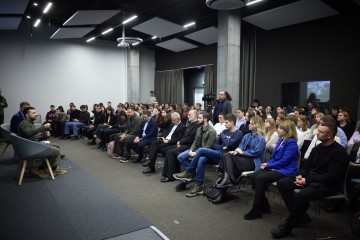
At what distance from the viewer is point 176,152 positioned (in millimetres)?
4594

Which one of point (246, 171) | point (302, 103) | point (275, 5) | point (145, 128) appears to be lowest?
point (246, 171)

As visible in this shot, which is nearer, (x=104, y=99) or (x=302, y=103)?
(x=302, y=103)

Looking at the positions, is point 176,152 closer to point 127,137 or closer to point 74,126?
point 127,137

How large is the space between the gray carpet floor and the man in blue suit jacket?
754 millimetres

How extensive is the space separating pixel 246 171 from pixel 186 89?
951 cm

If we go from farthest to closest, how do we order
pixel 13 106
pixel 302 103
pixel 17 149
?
pixel 13 106, pixel 302 103, pixel 17 149

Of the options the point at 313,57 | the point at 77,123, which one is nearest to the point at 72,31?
the point at 77,123

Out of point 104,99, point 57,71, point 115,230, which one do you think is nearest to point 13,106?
point 57,71

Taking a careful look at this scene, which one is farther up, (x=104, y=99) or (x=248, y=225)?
(x=104, y=99)

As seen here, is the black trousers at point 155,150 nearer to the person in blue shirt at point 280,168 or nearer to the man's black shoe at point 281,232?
the person in blue shirt at point 280,168

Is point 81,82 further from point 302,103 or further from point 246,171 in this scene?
point 246,171

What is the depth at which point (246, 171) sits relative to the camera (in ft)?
12.1

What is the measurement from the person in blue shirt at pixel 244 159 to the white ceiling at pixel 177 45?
8.25m

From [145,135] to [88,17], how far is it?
4.76 meters
